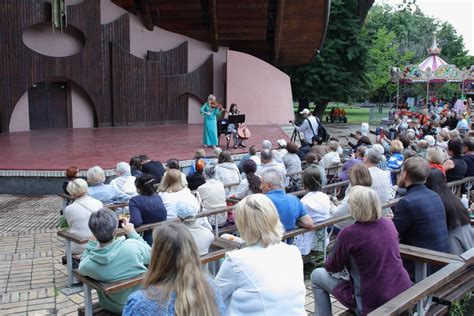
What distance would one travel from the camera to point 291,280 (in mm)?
2453

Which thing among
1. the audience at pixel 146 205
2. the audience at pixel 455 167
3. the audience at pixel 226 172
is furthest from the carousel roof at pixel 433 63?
the audience at pixel 146 205

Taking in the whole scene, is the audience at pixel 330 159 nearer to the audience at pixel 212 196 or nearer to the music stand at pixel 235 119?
the audience at pixel 212 196

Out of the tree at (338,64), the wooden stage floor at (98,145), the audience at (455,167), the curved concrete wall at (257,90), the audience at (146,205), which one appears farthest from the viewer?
the tree at (338,64)

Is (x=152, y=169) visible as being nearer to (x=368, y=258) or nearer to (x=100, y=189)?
(x=100, y=189)

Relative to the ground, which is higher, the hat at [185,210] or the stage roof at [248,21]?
the stage roof at [248,21]

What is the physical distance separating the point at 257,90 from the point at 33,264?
52.2 feet

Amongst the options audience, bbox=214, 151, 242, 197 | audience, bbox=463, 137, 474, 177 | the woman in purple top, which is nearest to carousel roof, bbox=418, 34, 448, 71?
audience, bbox=463, 137, 474, 177

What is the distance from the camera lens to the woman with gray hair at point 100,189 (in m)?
5.69

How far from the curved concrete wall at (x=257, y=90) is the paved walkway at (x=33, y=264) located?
1270 cm

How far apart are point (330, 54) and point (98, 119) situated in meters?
11.4

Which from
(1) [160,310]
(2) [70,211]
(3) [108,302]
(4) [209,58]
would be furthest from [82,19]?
(1) [160,310]

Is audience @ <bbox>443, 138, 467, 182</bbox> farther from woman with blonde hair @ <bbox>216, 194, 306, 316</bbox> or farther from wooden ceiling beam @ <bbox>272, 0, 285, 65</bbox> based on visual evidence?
wooden ceiling beam @ <bbox>272, 0, 285, 65</bbox>

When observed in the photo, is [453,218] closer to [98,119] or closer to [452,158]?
[452,158]

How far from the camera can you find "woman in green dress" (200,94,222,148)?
40.3ft
